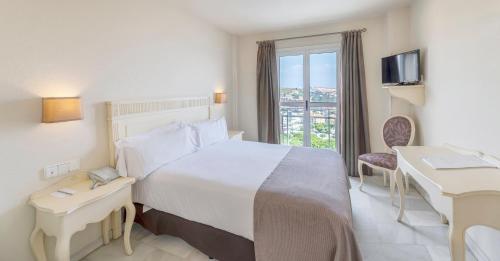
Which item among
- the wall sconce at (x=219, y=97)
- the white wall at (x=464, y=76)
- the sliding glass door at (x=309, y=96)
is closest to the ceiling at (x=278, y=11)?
the sliding glass door at (x=309, y=96)

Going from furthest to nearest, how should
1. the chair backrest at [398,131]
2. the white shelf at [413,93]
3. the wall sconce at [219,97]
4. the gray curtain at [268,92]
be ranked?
1. the gray curtain at [268,92]
2. the wall sconce at [219,97]
3. the chair backrest at [398,131]
4. the white shelf at [413,93]

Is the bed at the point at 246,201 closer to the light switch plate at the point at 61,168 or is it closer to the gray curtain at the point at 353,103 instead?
the light switch plate at the point at 61,168

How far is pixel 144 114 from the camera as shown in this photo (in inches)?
107

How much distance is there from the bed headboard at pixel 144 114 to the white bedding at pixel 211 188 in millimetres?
552

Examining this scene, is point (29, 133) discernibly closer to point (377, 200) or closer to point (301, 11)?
point (301, 11)

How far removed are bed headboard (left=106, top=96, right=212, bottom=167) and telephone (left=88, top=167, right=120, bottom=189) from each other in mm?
229

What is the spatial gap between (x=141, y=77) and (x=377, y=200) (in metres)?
3.16

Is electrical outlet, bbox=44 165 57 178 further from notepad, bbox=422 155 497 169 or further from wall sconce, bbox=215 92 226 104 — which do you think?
notepad, bbox=422 155 497 169

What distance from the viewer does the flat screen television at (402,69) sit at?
2918 mm

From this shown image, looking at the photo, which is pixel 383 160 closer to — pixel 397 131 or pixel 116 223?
pixel 397 131

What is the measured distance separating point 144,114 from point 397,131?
10.8 ft

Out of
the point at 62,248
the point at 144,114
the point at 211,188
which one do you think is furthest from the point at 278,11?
the point at 62,248

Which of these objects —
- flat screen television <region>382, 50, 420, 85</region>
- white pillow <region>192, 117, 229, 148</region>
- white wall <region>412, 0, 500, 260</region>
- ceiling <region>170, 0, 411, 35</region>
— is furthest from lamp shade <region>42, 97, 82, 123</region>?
flat screen television <region>382, 50, 420, 85</region>

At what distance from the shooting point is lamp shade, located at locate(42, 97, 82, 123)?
5.69 ft
